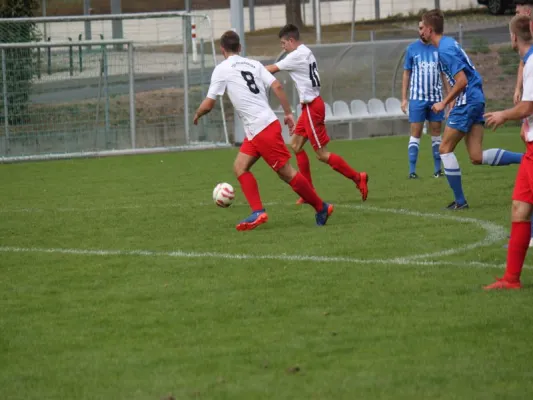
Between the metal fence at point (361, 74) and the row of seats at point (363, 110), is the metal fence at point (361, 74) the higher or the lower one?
the higher one

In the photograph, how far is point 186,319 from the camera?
21.7 feet


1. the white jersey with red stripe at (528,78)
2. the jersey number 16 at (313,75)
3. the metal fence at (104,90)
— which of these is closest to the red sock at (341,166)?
the jersey number 16 at (313,75)

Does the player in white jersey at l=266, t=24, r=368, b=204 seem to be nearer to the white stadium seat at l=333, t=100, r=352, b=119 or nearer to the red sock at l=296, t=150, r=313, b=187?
the red sock at l=296, t=150, r=313, b=187

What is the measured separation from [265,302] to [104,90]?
14740mm

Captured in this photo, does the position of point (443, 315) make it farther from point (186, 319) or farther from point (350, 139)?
point (350, 139)

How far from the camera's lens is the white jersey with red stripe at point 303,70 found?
12.3 m

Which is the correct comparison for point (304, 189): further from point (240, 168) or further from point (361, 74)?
point (361, 74)

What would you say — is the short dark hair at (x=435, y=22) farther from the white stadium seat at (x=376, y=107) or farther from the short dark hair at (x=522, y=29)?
the white stadium seat at (x=376, y=107)

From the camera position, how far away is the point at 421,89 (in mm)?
14820

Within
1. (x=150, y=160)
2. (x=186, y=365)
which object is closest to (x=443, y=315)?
(x=186, y=365)

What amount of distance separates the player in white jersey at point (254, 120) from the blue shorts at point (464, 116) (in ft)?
5.00

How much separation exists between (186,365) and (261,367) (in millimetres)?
388

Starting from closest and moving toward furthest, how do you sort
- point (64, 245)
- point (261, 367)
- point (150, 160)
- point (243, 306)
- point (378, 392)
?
point (378, 392), point (261, 367), point (243, 306), point (64, 245), point (150, 160)

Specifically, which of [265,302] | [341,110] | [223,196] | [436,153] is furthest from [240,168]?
[341,110]
